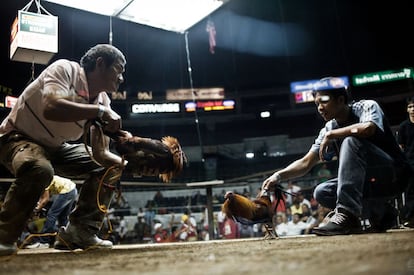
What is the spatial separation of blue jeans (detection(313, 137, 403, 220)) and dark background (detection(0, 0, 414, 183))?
27.8 ft

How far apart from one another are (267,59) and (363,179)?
1697 centimetres

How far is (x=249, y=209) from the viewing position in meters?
2.12

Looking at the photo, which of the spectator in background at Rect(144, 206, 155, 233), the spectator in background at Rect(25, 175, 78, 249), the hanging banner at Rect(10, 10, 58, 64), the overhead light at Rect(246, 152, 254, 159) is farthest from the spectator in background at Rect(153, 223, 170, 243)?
the overhead light at Rect(246, 152, 254, 159)

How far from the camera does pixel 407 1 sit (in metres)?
11.6

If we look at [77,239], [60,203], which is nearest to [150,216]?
[60,203]

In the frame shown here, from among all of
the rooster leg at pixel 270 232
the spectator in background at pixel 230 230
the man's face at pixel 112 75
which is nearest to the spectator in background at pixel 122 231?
the spectator in background at pixel 230 230

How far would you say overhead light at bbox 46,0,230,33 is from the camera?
3812 mm

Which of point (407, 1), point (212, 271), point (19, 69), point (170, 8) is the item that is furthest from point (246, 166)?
point (212, 271)

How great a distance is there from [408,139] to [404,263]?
3.07m

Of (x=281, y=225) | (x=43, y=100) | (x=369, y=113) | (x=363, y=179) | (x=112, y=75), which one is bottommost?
(x=281, y=225)

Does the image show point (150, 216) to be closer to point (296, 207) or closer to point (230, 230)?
point (230, 230)

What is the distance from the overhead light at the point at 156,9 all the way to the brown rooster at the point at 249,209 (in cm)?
249

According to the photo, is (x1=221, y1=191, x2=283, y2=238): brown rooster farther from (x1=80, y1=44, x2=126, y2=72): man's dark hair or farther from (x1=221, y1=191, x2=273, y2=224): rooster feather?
(x1=80, y1=44, x2=126, y2=72): man's dark hair

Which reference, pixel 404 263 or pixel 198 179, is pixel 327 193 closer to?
pixel 404 263
